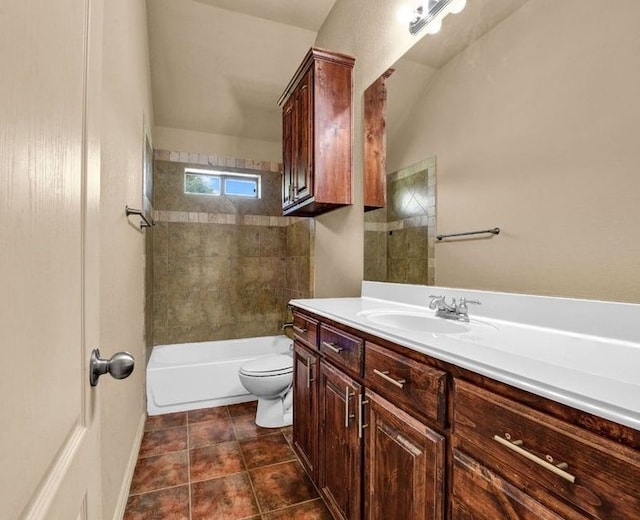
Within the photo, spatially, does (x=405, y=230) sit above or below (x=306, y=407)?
above

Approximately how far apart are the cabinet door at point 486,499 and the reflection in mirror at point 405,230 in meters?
0.99

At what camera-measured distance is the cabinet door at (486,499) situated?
62 centimetres

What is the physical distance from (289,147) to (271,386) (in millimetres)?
1689

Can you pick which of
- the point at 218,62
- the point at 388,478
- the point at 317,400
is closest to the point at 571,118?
the point at 388,478

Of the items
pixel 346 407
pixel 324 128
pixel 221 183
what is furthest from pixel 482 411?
pixel 221 183

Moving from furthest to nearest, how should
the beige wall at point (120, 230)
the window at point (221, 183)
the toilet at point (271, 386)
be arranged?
1. the window at point (221, 183)
2. the toilet at point (271, 386)
3. the beige wall at point (120, 230)

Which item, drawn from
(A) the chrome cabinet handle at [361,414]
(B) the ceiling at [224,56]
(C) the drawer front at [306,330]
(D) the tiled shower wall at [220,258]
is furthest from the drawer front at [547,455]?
(B) the ceiling at [224,56]

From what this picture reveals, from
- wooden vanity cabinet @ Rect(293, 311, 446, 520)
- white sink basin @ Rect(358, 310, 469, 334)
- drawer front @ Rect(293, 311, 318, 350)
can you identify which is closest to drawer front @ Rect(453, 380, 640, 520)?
wooden vanity cabinet @ Rect(293, 311, 446, 520)

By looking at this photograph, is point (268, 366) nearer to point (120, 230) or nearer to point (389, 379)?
point (120, 230)

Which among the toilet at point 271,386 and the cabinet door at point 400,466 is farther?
the toilet at point 271,386

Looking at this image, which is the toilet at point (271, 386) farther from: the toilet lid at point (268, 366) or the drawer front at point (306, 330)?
the drawer front at point (306, 330)

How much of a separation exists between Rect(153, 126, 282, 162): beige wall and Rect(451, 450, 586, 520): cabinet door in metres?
3.38

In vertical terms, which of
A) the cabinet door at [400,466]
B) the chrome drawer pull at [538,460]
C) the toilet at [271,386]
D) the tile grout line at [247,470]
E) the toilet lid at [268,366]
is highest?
the chrome drawer pull at [538,460]

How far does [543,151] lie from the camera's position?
117 centimetres
